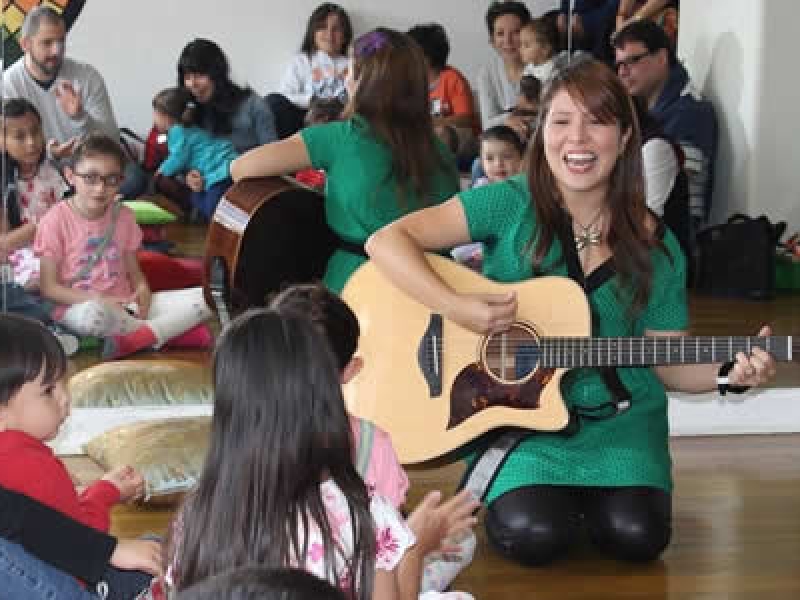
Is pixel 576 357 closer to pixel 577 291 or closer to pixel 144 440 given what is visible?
pixel 577 291

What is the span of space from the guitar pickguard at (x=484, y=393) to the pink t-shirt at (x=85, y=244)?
1315mm

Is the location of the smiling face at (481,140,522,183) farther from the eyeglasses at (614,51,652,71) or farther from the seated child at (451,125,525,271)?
the eyeglasses at (614,51,652,71)

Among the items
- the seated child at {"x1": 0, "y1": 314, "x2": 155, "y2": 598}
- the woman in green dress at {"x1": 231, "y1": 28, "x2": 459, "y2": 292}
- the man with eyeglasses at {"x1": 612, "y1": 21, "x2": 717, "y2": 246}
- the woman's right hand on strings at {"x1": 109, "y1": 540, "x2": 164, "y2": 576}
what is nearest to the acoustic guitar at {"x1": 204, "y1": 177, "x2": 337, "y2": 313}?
the woman in green dress at {"x1": 231, "y1": 28, "x2": 459, "y2": 292}

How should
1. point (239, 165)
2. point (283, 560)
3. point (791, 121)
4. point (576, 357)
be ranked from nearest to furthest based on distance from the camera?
point (283, 560) → point (576, 357) → point (239, 165) → point (791, 121)

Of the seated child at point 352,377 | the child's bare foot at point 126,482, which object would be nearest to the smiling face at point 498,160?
the seated child at point 352,377

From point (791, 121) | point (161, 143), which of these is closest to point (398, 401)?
point (161, 143)

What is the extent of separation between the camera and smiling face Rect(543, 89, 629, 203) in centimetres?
329

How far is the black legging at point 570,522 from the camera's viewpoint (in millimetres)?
3277

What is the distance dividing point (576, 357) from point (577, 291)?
0.14 meters

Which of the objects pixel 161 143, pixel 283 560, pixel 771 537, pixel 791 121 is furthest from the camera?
pixel 791 121

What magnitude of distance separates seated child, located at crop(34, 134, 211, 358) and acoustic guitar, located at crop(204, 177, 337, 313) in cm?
37

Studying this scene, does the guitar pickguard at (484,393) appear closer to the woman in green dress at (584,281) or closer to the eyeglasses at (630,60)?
the woman in green dress at (584,281)

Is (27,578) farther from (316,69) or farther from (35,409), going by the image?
(316,69)

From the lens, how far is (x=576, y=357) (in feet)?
10.8
